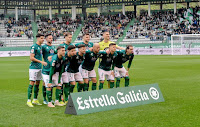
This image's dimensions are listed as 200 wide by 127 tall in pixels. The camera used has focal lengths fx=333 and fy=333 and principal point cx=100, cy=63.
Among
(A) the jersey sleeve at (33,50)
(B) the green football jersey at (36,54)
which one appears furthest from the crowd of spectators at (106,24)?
(A) the jersey sleeve at (33,50)

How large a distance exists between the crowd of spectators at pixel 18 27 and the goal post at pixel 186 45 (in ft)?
94.6

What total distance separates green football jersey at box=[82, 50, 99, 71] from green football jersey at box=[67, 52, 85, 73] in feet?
1.67

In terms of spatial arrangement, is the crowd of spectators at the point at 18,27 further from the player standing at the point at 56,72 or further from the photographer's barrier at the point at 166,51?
the player standing at the point at 56,72

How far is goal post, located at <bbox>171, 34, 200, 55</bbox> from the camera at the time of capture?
43.9 metres

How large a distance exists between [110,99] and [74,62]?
2.19 m

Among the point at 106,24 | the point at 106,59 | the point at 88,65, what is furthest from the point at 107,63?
the point at 106,24

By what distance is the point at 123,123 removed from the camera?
8.05 m

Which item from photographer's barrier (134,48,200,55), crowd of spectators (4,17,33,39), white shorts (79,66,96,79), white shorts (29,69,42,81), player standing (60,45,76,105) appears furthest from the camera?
crowd of spectators (4,17,33,39)

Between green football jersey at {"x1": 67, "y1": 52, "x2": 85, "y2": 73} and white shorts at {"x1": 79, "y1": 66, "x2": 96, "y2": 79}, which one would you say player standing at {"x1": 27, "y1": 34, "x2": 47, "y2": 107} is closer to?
green football jersey at {"x1": 67, "y1": 52, "x2": 85, "y2": 73}

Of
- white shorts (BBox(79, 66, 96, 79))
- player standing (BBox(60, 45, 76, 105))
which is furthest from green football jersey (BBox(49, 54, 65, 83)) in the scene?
white shorts (BBox(79, 66, 96, 79))

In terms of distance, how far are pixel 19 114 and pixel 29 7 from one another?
67039 mm

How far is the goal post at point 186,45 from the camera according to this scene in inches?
1727

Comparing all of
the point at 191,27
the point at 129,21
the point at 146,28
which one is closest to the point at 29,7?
the point at 129,21

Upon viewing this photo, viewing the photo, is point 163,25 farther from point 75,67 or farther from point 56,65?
point 56,65
